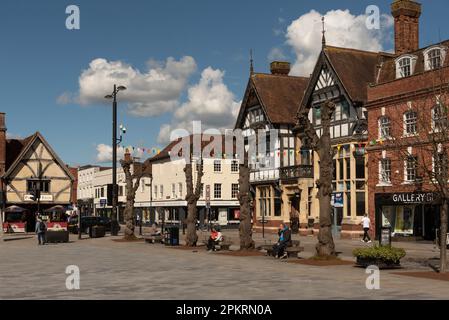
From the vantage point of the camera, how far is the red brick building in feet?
121

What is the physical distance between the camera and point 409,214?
39.2m

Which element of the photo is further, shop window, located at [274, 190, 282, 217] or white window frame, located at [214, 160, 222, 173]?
white window frame, located at [214, 160, 222, 173]

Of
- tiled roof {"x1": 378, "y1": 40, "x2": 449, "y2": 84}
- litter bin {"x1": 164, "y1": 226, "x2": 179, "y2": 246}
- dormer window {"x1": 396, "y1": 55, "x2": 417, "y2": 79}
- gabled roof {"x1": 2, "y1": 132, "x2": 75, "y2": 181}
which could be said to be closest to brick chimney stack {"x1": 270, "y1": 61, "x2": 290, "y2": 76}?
tiled roof {"x1": 378, "y1": 40, "x2": 449, "y2": 84}

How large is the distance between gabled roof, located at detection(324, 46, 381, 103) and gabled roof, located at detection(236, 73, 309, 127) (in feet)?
24.9

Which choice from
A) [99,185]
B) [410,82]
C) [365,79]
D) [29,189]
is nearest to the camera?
[410,82]

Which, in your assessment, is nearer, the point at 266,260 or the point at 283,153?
the point at 266,260

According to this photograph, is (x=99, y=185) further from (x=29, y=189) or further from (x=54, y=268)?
(x=54, y=268)

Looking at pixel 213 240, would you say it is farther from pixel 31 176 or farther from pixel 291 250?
pixel 31 176

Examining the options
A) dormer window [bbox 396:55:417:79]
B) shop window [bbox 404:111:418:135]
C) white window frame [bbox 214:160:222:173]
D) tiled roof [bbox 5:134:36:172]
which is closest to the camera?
shop window [bbox 404:111:418:135]

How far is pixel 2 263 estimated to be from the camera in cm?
2450

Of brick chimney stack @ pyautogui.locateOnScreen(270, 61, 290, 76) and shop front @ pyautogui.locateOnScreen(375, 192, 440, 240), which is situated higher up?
brick chimney stack @ pyautogui.locateOnScreen(270, 61, 290, 76)

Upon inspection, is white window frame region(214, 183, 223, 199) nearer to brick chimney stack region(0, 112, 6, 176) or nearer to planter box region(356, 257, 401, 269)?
brick chimney stack region(0, 112, 6, 176)
